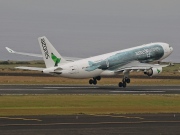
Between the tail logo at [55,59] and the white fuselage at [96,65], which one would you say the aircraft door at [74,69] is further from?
the tail logo at [55,59]

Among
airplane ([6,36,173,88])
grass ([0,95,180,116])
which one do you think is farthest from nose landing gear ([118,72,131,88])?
grass ([0,95,180,116])

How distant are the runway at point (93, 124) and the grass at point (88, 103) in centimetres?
761

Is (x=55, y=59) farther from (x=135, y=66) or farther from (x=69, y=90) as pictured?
(x=135, y=66)

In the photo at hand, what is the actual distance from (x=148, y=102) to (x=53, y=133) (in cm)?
2925

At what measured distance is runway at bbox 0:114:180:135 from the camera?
1280 inches

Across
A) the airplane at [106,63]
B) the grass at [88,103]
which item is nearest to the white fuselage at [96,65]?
the airplane at [106,63]

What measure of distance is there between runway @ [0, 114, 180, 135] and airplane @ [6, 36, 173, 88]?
44.6 m

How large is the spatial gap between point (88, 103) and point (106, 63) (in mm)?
34186

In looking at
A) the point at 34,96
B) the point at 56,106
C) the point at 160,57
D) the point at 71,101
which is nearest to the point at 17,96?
the point at 34,96

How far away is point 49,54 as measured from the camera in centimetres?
8669

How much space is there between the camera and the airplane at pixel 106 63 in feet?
284

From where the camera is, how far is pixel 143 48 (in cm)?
9419

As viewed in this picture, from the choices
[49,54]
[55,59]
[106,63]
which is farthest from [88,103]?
[106,63]

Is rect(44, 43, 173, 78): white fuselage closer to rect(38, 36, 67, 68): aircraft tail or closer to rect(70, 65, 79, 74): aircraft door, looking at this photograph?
rect(70, 65, 79, 74): aircraft door
